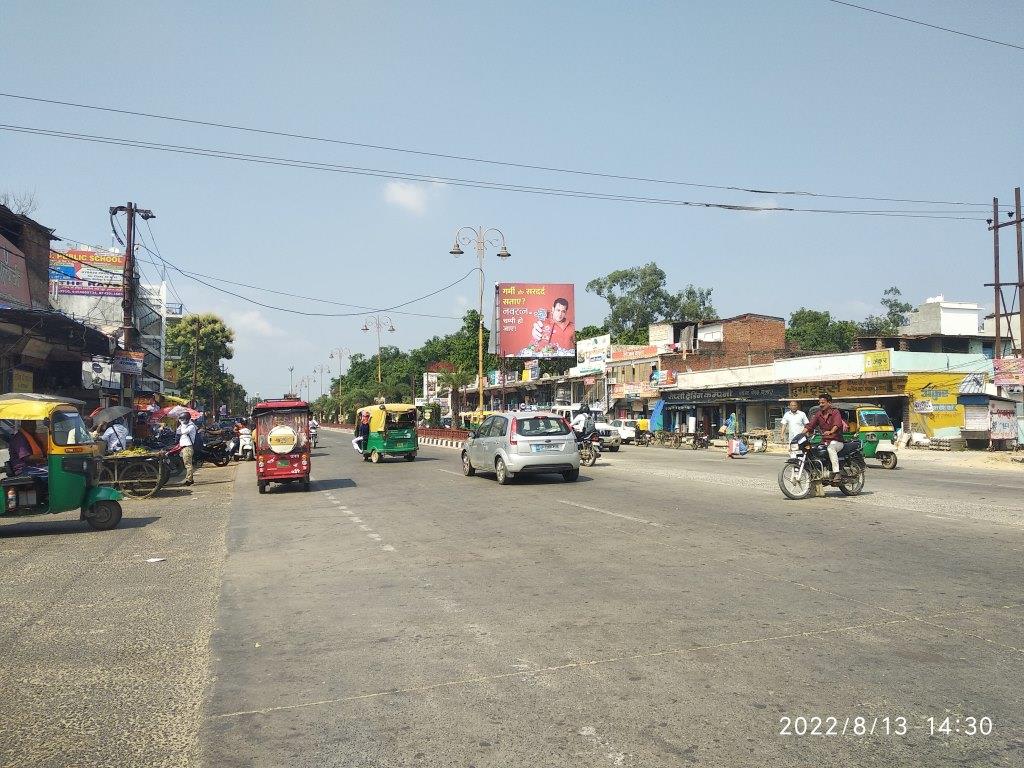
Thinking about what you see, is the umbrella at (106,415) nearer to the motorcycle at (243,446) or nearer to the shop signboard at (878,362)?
the motorcycle at (243,446)

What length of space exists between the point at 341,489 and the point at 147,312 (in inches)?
2004

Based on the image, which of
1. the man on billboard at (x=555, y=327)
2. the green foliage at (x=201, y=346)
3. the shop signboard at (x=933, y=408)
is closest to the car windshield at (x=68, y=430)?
the shop signboard at (x=933, y=408)

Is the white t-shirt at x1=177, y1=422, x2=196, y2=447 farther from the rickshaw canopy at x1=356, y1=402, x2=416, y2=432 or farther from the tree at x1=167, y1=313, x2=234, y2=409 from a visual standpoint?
the tree at x1=167, y1=313, x2=234, y2=409

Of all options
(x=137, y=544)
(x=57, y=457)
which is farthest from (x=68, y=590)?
(x=57, y=457)

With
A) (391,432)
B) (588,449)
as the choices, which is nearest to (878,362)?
(588,449)

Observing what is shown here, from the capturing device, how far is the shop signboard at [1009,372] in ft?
106

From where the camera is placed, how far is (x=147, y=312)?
203 feet

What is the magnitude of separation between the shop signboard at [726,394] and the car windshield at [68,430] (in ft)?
132

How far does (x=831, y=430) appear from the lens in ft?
46.9

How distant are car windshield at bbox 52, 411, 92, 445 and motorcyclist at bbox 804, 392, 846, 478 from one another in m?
12.5

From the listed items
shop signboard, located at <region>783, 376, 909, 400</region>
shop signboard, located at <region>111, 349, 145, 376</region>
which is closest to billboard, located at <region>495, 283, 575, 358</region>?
shop signboard, located at <region>783, 376, 909, 400</region>

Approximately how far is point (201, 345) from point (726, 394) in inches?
2101

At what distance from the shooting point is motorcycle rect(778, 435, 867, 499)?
14203 millimetres

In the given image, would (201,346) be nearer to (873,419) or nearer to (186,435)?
(186,435)
